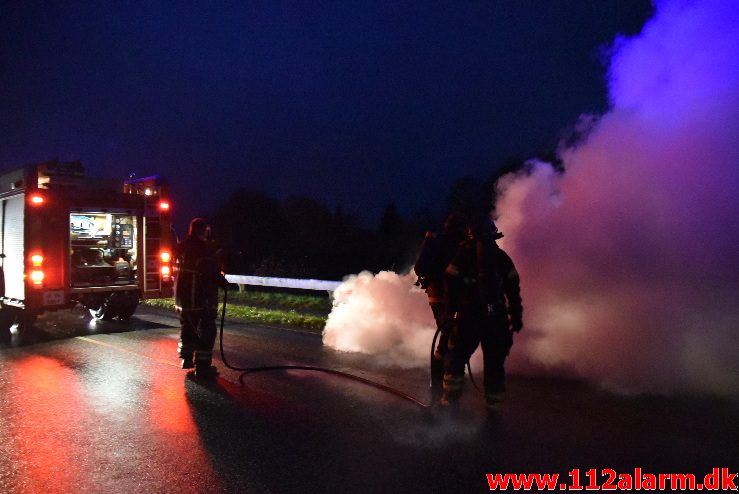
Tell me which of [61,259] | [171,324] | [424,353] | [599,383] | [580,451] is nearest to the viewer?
[580,451]

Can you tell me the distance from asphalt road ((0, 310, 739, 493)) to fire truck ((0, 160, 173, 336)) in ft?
9.91

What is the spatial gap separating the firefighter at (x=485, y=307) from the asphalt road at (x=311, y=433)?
0.39 meters

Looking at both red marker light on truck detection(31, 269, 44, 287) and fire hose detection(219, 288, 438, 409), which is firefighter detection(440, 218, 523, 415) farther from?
red marker light on truck detection(31, 269, 44, 287)

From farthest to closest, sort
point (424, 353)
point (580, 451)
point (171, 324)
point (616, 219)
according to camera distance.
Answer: point (171, 324) → point (424, 353) → point (616, 219) → point (580, 451)

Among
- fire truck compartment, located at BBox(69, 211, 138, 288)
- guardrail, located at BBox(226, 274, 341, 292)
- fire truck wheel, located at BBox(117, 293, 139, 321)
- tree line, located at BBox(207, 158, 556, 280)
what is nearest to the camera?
fire truck compartment, located at BBox(69, 211, 138, 288)

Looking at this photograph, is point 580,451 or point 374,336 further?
point 374,336

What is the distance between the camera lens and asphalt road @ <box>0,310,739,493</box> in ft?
12.4

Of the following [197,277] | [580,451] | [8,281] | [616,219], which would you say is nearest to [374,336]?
[197,277]

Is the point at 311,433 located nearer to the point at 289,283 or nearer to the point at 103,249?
the point at 103,249

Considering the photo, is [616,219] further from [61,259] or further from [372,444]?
[61,259]

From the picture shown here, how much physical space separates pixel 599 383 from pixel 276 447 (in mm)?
3662

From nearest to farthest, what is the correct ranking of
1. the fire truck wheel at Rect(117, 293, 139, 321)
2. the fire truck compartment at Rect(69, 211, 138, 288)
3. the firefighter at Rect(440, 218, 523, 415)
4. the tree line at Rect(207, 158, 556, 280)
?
the firefighter at Rect(440, 218, 523, 415) → the fire truck compartment at Rect(69, 211, 138, 288) → the fire truck wheel at Rect(117, 293, 139, 321) → the tree line at Rect(207, 158, 556, 280)

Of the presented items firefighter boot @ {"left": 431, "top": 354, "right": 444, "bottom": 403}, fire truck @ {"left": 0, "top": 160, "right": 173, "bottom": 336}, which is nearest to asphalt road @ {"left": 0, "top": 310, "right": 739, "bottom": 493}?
firefighter boot @ {"left": 431, "top": 354, "right": 444, "bottom": 403}

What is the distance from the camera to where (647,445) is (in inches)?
167
